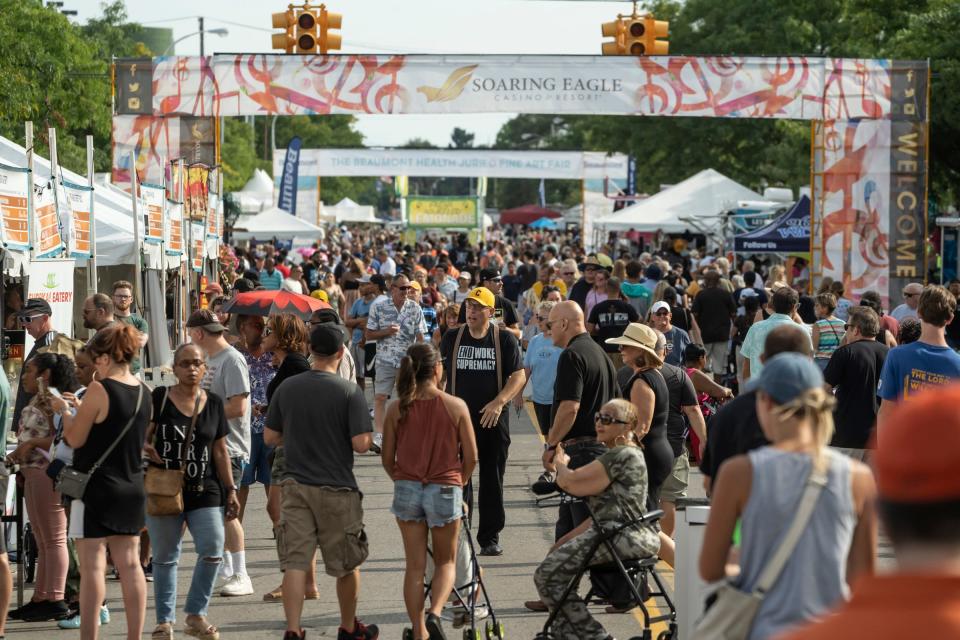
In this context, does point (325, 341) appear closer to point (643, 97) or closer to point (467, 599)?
point (467, 599)

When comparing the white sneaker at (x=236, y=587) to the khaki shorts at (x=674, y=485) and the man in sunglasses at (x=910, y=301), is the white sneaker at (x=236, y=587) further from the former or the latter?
the man in sunglasses at (x=910, y=301)

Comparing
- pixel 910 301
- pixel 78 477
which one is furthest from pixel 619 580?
pixel 910 301

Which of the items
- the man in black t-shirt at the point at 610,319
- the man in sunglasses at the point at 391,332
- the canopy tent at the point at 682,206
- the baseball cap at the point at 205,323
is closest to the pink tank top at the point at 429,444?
the baseball cap at the point at 205,323

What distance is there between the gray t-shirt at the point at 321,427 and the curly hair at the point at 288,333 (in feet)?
4.87

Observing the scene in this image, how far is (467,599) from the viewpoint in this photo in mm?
7734

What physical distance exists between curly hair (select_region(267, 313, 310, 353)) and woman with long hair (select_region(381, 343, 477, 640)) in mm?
1553

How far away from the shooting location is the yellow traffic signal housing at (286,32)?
21844mm

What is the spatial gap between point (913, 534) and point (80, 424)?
16.7 ft

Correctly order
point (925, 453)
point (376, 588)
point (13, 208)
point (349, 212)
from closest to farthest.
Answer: point (925, 453) < point (376, 588) < point (13, 208) < point (349, 212)

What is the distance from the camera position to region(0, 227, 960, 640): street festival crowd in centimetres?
392

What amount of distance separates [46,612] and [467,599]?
2.34 meters

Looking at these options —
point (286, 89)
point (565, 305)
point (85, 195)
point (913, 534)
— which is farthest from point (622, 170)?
point (913, 534)

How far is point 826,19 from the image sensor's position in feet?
156

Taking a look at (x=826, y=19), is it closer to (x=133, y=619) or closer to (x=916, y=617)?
(x=133, y=619)
